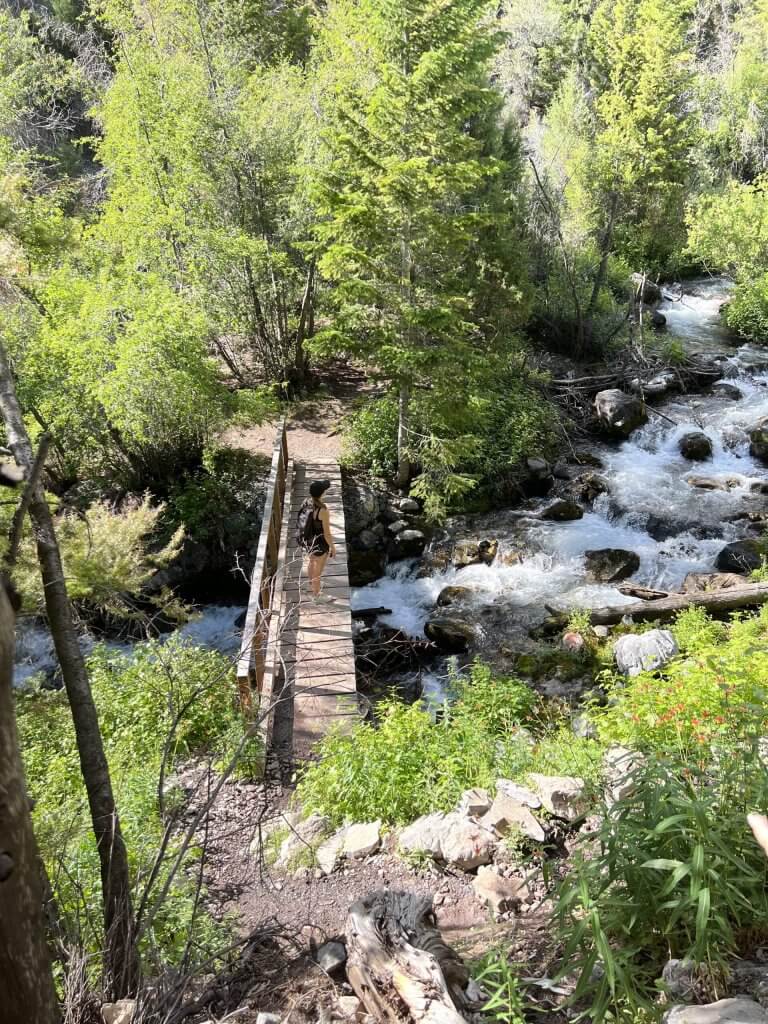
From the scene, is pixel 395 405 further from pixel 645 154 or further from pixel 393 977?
pixel 645 154

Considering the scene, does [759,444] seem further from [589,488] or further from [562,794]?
[562,794]

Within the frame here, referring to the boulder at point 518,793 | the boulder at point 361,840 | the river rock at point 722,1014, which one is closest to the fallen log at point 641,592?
the boulder at point 518,793

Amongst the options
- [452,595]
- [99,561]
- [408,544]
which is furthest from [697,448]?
[99,561]

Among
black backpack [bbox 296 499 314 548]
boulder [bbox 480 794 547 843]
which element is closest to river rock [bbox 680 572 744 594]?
black backpack [bbox 296 499 314 548]

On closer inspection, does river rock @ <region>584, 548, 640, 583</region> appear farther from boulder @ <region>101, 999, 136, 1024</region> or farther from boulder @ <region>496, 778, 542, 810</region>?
boulder @ <region>101, 999, 136, 1024</region>

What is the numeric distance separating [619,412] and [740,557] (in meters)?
5.95

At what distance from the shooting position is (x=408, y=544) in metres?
12.3

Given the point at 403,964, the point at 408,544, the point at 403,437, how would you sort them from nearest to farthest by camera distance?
the point at 403,964
the point at 408,544
the point at 403,437

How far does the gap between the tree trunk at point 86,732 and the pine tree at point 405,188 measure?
8079 mm

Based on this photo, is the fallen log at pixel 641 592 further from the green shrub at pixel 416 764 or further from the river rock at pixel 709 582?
the green shrub at pixel 416 764

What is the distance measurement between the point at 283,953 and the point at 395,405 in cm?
1101

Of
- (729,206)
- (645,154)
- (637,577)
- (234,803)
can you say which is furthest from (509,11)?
(234,803)

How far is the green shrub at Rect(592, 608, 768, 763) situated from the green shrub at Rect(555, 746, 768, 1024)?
0.49 m

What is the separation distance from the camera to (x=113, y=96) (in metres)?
12.9
